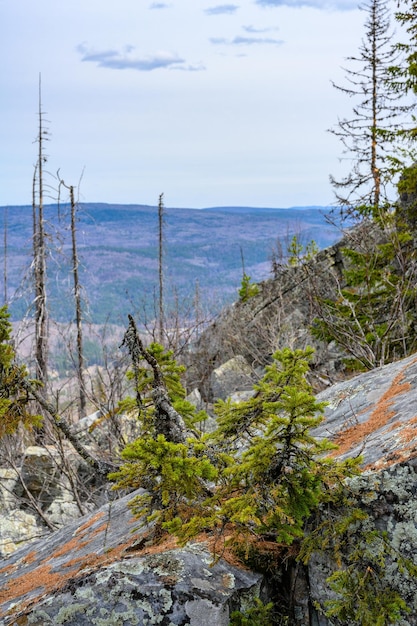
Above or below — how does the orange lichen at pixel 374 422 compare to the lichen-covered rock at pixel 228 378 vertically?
above

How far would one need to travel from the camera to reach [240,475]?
3.20m

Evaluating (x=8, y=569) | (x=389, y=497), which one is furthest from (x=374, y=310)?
(x=389, y=497)

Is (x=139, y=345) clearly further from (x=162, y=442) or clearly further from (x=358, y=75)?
(x=358, y=75)

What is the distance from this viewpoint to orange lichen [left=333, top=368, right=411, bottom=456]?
3.80 m

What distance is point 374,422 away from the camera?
393 cm

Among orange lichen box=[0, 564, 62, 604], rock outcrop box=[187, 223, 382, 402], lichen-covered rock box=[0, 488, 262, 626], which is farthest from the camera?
rock outcrop box=[187, 223, 382, 402]

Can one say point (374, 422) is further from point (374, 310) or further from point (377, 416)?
point (374, 310)

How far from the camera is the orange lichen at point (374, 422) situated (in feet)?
12.5

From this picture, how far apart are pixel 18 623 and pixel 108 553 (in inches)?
36.5

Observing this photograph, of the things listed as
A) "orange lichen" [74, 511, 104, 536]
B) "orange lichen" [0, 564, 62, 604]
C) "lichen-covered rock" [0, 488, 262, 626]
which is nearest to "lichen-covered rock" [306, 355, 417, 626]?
"lichen-covered rock" [0, 488, 262, 626]

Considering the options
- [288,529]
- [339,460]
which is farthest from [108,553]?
[339,460]

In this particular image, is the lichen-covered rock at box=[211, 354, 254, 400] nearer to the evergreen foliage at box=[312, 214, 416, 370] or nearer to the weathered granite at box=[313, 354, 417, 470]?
the evergreen foliage at box=[312, 214, 416, 370]

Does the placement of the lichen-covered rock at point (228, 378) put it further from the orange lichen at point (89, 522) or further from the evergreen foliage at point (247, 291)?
the orange lichen at point (89, 522)

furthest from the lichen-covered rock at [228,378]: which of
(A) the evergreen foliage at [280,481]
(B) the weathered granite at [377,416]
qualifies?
(A) the evergreen foliage at [280,481]
